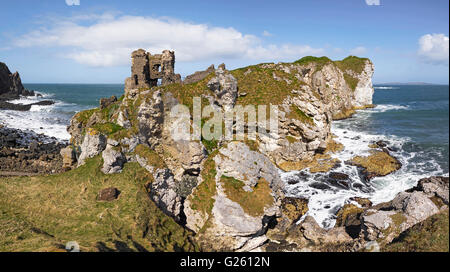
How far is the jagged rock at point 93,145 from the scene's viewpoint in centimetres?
2233

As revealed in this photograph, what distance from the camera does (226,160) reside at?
20.5 meters

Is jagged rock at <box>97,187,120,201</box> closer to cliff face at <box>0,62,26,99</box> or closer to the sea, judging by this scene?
the sea

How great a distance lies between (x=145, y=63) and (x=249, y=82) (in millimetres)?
16616

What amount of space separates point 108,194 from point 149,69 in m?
Result: 21.6

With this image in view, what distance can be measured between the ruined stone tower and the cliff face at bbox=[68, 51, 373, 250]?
9.94 ft

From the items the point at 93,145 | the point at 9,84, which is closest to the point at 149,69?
the point at 93,145

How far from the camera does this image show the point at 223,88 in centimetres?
3394

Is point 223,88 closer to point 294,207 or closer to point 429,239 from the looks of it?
point 294,207

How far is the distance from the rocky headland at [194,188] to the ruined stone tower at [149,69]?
14 centimetres

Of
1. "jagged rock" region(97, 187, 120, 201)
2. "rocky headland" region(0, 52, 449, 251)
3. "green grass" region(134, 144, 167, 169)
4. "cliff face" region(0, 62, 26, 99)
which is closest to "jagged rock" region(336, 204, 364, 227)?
"rocky headland" region(0, 52, 449, 251)

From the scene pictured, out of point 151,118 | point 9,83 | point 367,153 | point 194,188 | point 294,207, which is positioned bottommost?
point 294,207

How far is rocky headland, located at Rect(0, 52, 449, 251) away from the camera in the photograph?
15.3m
